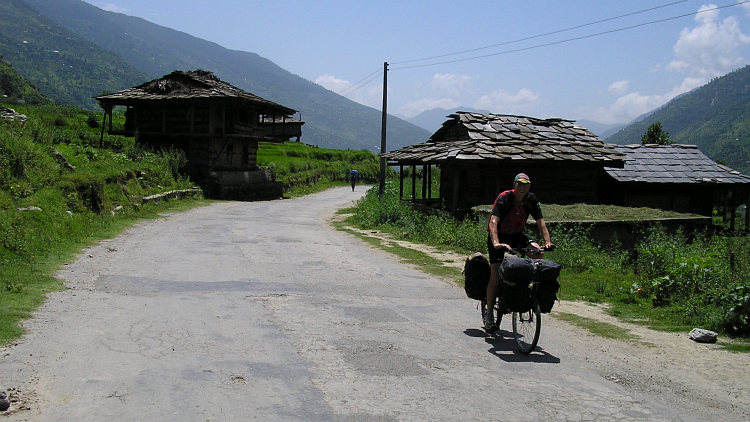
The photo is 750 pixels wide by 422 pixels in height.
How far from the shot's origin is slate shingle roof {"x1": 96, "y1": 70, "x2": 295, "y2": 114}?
34594 mm

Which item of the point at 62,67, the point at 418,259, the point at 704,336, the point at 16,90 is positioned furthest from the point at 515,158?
the point at 62,67

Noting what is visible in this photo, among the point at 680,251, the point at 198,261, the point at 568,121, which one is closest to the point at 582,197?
the point at 568,121

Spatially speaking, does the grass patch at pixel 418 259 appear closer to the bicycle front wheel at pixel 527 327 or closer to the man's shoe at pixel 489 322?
the man's shoe at pixel 489 322

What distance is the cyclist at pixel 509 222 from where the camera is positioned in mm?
6852


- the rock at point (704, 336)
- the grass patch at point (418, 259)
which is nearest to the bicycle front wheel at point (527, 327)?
the rock at point (704, 336)

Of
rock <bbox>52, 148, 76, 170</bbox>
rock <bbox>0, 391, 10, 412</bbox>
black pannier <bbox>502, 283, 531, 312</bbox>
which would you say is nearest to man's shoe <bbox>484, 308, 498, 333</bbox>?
black pannier <bbox>502, 283, 531, 312</bbox>

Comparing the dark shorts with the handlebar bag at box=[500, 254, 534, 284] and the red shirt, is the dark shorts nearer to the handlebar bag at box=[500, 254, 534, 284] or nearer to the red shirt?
the red shirt

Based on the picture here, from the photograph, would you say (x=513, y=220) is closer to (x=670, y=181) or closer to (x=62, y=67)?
(x=670, y=181)

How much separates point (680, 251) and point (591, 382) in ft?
19.2

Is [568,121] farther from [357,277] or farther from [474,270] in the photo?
[474,270]

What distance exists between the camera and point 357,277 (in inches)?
439

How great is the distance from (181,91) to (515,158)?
78.9ft

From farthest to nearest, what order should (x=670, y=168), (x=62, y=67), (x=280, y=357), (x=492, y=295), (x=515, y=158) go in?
1. (x=62, y=67)
2. (x=670, y=168)
3. (x=515, y=158)
4. (x=492, y=295)
5. (x=280, y=357)

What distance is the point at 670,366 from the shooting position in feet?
20.4
